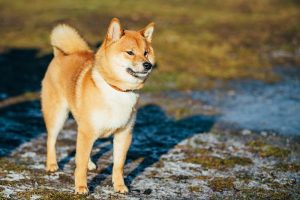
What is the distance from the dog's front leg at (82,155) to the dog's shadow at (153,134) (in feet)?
0.84

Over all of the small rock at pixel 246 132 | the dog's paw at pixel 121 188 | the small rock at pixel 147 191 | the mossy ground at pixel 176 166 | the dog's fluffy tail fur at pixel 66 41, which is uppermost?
the dog's fluffy tail fur at pixel 66 41

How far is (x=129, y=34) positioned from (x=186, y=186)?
7.28 feet

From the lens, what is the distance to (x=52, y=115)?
24.1 feet

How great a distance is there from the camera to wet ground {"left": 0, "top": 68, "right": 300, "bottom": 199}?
22.7 ft

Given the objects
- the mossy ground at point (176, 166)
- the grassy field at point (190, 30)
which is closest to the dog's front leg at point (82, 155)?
the mossy ground at point (176, 166)

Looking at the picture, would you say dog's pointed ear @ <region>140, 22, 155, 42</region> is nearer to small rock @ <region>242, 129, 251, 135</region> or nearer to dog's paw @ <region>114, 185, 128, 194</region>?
dog's paw @ <region>114, 185, 128, 194</region>

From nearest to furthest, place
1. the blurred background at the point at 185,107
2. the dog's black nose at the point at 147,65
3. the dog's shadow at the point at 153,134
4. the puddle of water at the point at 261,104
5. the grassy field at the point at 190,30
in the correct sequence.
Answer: the dog's black nose at the point at 147,65 < the blurred background at the point at 185,107 < the dog's shadow at the point at 153,134 < the puddle of water at the point at 261,104 < the grassy field at the point at 190,30

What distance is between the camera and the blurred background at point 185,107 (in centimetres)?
727

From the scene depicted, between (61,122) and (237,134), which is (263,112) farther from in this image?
(61,122)

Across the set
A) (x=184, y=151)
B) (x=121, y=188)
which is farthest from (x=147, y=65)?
(x=184, y=151)

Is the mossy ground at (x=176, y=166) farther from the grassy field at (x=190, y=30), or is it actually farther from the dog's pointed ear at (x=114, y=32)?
the grassy field at (x=190, y=30)

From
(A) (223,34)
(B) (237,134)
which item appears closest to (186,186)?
(B) (237,134)

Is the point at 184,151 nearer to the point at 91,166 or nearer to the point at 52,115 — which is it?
the point at 91,166

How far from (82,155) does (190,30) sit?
51.0 feet
